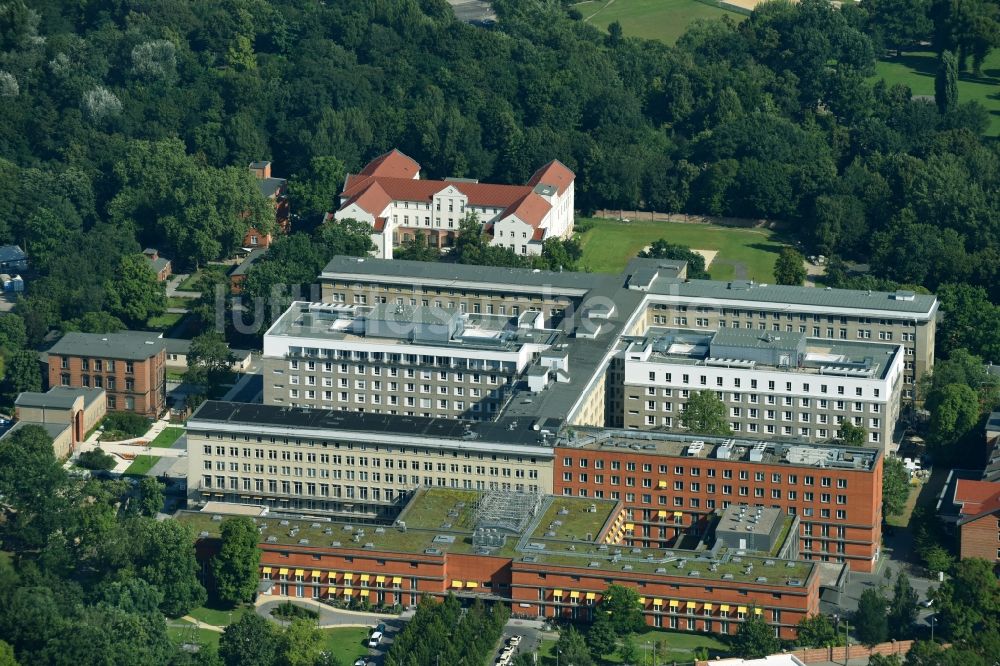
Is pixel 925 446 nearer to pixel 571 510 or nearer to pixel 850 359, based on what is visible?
pixel 850 359

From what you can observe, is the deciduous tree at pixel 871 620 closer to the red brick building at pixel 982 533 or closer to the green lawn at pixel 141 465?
the red brick building at pixel 982 533

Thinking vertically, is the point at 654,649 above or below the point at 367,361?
below

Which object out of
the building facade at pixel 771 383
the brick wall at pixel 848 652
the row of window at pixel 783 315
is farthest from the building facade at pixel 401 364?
the brick wall at pixel 848 652

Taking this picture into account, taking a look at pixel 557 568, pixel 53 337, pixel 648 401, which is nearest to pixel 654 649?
pixel 557 568

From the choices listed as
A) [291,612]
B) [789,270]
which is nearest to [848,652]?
[291,612]

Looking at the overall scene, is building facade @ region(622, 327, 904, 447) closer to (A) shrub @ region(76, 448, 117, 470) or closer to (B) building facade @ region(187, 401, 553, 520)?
(B) building facade @ region(187, 401, 553, 520)

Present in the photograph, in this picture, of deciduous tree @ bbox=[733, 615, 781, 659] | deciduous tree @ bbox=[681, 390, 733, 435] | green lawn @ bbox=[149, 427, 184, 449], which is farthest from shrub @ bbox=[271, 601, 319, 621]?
green lawn @ bbox=[149, 427, 184, 449]
